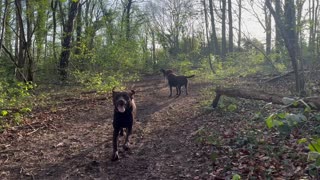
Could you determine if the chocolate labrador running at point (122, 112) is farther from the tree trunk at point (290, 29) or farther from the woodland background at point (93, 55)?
the tree trunk at point (290, 29)

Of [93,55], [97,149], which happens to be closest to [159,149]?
[97,149]

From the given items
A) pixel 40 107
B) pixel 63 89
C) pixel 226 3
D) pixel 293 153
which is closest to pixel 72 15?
pixel 63 89

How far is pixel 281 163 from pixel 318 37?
8.69 metres

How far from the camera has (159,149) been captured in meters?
5.94

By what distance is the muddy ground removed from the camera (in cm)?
445

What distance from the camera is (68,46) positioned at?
13.9m

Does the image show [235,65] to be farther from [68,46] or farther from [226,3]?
[68,46]

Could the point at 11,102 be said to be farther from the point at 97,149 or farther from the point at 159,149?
the point at 159,149

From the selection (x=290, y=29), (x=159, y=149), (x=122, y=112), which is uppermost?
(x=290, y=29)

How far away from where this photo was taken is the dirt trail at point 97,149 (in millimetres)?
Result: 4785

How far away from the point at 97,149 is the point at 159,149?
131cm

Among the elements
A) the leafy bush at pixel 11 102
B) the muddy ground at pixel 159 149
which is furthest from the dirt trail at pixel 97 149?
the leafy bush at pixel 11 102

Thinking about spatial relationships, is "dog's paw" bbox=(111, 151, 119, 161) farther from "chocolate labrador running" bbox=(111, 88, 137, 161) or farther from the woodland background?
the woodland background

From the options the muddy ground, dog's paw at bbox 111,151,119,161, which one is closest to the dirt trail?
the muddy ground
